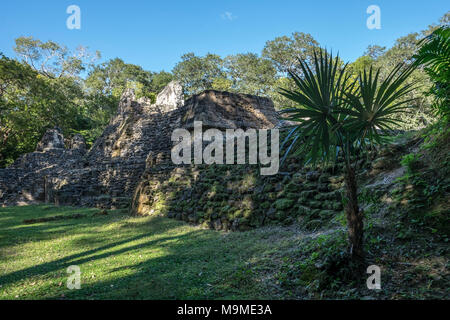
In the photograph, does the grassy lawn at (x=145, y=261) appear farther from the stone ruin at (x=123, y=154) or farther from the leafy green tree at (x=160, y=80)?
the leafy green tree at (x=160, y=80)

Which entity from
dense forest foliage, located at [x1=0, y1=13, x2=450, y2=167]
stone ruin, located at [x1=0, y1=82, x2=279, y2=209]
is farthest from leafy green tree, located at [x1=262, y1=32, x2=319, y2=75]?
stone ruin, located at [x1=0, y1=82, x2=279, y2=209]

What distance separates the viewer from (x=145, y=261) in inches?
200

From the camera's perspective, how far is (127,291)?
11.4 ft

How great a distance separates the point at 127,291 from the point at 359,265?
298 cm

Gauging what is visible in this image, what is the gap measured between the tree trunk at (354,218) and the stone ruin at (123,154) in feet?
33.3

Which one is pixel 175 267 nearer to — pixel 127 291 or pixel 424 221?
pixel 127 291

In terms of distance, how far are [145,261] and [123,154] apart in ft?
50.7

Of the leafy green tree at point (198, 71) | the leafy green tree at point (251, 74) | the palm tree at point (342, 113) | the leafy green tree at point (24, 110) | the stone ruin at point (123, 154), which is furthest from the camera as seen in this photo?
the leafy green tree at point (198, 71)

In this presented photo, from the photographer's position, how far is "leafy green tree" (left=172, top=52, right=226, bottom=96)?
38719 mm

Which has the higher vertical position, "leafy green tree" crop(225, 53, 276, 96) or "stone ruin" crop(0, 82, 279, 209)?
"leafy green tree" crop(225, 53, 276, 96)

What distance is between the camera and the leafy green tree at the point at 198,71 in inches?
1524

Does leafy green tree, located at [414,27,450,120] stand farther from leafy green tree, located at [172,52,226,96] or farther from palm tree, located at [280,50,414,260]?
leafy green tree, located at [172,52,226,96]

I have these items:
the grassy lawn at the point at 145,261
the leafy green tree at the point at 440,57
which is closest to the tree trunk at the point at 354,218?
the grassy lawn at the point at 145,261
